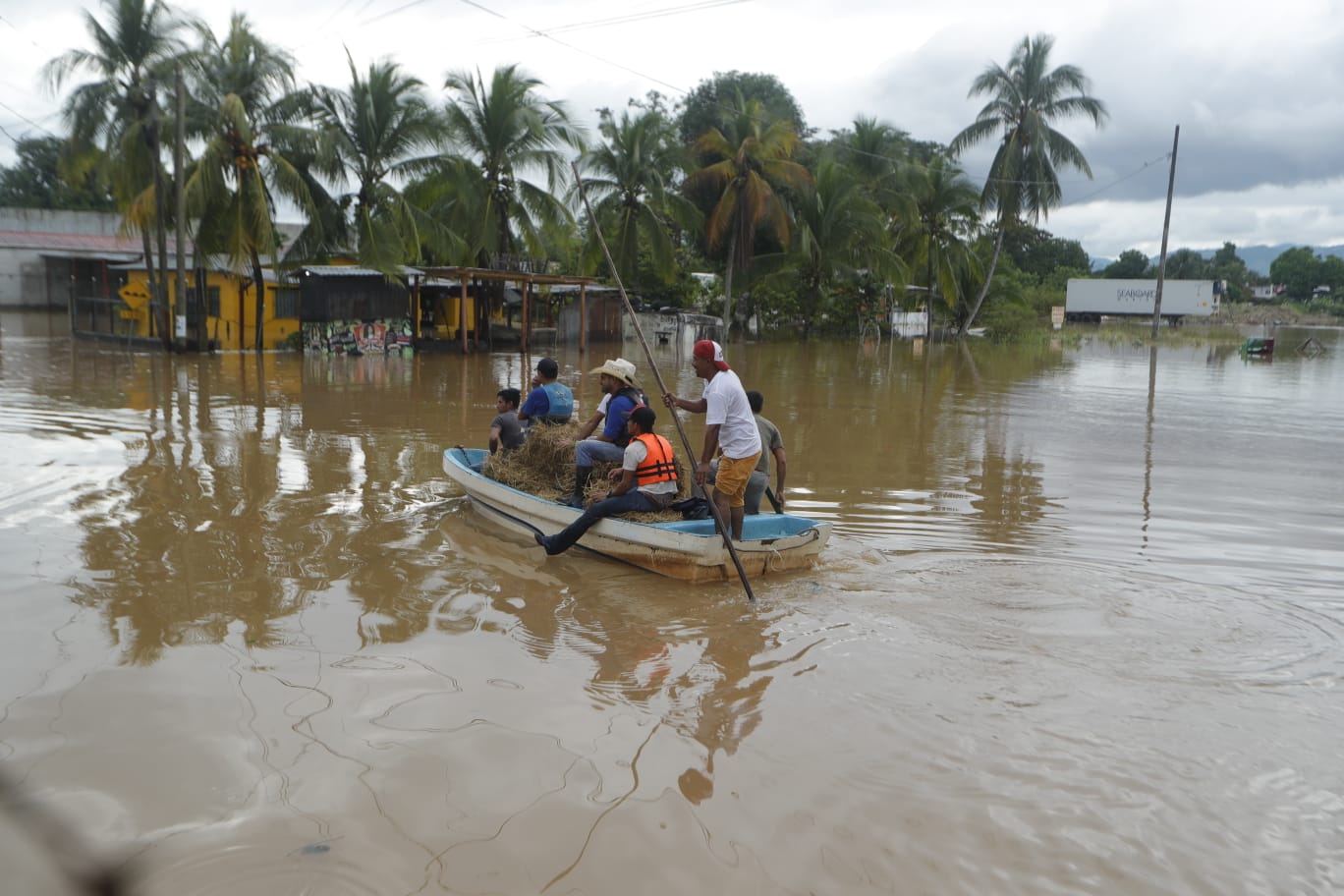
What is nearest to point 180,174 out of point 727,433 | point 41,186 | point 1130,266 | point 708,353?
point 708,353

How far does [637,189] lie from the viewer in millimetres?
32531

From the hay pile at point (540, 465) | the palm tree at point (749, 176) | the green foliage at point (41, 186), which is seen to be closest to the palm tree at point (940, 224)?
the palm tree at point (749, 176)

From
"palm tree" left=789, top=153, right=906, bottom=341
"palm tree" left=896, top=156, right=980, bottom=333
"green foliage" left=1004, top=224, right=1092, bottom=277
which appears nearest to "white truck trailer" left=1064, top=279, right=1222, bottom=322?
"green foliage" left=1004, top=224, right=1092, bottom=277

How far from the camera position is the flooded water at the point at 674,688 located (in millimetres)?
3744

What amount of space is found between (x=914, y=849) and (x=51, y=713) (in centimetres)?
400

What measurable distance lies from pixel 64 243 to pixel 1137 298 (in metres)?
57.2

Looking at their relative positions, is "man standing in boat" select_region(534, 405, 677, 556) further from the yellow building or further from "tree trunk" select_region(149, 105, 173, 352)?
the yellow building

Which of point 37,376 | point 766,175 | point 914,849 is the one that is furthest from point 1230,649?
point 766,175

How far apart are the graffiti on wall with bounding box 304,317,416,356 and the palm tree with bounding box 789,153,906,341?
48.8 ft

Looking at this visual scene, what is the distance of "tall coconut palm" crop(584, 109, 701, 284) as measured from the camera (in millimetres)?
31875

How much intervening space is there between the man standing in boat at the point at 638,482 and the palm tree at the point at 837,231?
28.3 meters

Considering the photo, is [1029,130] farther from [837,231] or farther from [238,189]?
[238,189]

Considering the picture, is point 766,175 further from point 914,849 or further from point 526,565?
point 914,849

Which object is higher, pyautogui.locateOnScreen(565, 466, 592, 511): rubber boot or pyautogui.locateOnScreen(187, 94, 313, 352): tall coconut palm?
pyautogui.locateOnScreen(187, 94, 313, 352): tall coconut palm
